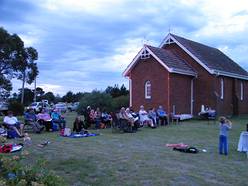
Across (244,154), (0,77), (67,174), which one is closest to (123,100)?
(0,77)

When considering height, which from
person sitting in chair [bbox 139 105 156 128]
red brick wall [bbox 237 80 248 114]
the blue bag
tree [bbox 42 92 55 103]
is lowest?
the blue bag

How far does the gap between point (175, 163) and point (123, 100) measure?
3031cm

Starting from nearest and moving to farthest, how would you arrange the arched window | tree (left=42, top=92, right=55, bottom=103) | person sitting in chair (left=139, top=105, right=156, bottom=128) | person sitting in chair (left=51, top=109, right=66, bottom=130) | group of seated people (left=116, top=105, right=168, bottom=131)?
group of seated people (left=116, top=105, right=168, bottom=131) < person sitting in chair (left=51, top=109, right=66, bottom=130) < person sitting in chair (left=139, top=105, right=156, bottom=128) < the arched window < tree (left=42, top=92, right=55, bottom=103)

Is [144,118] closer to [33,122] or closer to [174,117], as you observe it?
[174,117]

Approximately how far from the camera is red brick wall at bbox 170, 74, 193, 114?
29.6 metres

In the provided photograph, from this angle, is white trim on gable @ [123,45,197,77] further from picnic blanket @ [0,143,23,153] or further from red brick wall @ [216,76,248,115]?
picnic blanket @ [0,143,23,153]

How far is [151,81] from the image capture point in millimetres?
30266

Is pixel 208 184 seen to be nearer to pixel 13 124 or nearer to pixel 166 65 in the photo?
pixel 13 124

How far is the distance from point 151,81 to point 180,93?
8.41ft

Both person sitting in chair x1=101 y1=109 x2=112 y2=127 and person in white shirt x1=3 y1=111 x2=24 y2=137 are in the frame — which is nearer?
person in white shirt x1=3 y1=111 x2=24 y2=137

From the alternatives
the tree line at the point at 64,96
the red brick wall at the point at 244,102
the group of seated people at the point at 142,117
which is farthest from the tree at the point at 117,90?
the group of seated people at the point at 142,117

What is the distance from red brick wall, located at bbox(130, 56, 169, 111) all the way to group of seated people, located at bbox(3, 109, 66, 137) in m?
10.5

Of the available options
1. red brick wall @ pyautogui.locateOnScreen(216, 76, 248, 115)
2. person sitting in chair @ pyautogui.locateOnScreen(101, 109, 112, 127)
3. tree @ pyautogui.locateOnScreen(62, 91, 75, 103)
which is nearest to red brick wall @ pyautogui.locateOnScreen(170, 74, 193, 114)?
red brick wall @ pyautogui.locateOnScreen(216, 76, 248, 115)

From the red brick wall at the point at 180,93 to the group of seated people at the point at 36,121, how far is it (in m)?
11.1
